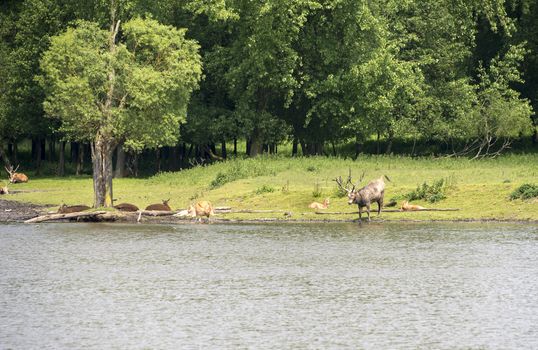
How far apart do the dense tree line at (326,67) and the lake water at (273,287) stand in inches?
1064

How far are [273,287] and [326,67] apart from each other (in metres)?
50.5

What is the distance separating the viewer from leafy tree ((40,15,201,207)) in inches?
2266

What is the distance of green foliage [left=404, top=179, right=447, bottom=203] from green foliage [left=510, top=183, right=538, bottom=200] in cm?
370

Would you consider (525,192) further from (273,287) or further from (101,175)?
(273,287)

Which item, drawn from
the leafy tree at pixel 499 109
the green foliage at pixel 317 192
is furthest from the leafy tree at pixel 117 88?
the leafy tree at pixel 499 109

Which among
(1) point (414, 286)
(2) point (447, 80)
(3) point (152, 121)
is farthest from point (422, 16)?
(1) point (414, 286)

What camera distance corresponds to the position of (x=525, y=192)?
51.3 metres

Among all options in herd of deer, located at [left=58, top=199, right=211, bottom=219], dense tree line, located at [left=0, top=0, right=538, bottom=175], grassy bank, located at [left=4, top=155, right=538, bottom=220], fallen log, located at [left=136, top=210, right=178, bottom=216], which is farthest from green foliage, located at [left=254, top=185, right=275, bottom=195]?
dense tree line, located at [left=0, top=0, right=538, bottom=175]

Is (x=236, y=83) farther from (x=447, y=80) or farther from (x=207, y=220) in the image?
(x=207, y=220)

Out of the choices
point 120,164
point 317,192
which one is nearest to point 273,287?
point 317,192

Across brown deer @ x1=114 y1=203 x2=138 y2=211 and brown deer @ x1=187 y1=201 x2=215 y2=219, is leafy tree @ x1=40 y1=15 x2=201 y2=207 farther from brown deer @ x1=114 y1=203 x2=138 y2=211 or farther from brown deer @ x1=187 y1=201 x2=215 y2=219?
brown deer @ x1=187 y1=201 x2=215 y2=219

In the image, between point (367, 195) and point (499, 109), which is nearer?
point (367, 195)

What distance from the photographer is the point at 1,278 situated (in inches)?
1369

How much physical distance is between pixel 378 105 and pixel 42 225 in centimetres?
3375
